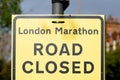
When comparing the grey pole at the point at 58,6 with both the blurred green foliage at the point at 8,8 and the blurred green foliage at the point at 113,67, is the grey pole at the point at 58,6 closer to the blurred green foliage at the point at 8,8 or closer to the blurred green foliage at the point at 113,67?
the blurred green foliage at the point at 8,8

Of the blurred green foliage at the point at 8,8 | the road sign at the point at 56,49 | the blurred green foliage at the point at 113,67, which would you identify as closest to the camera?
the road sign at the point at 56,49

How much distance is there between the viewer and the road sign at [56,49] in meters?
3.87

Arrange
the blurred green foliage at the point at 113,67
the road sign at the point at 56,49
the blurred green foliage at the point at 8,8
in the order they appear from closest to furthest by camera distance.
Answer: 1. the road sign at the point at 56,49
2. the blurred green foliage at the point at 8,8
3. the blurred green foliage at the point at 113,67

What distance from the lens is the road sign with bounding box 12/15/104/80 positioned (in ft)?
12.7

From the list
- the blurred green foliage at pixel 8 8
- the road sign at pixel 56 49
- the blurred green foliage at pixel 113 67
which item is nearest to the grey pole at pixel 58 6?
the road sign at pixel 56 49

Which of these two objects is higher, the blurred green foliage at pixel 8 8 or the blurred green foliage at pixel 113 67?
the blurred green foliage at pixel 8 8

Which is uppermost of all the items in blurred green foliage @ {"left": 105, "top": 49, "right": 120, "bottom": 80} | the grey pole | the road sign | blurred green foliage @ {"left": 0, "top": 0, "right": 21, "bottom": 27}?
blurred green foliage @ {"left": 0, "top": 0, "right": 21, "bottom": 27}

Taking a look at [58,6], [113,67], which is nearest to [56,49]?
→ [58,6]

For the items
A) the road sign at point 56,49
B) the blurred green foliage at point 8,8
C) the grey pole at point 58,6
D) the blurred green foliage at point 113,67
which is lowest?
the blurred green foliage at point 113,67

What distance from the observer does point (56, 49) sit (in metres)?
3.88

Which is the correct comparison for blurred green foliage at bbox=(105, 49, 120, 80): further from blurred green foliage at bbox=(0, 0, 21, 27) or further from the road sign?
the road sign

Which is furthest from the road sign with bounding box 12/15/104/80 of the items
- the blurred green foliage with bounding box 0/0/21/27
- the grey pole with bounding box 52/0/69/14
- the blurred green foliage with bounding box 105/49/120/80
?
the blurred green foliage with bounding box 105/49/120/80

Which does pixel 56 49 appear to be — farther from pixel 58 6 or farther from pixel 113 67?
A: pixel 113 67

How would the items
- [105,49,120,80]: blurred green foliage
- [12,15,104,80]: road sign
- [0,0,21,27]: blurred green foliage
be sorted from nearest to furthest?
[12,15,104,80]: road sign, [0,0,21,27]: blurred green foliage, [105,49,120,80]: blurred green foliage
